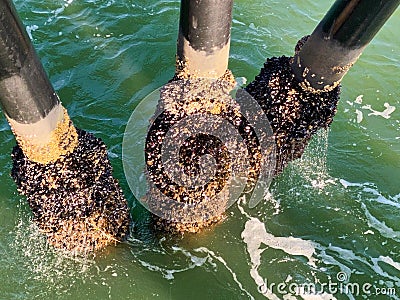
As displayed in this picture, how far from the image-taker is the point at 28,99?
14.2ft

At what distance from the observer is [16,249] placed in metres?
5.80

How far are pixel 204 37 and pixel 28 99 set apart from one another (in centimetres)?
184

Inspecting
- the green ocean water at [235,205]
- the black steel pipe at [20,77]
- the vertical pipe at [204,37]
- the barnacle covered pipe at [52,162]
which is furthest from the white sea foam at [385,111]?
the black steel pipe at [20,77]

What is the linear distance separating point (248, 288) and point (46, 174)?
9.20 feet

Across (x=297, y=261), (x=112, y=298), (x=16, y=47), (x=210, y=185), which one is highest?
(x=16, y=47)

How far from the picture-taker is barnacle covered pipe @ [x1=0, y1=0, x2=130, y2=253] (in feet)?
13.5

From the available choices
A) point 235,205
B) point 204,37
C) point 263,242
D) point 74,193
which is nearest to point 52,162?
point 74,193

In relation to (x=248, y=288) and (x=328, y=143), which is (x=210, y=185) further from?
(x=328, y=143)

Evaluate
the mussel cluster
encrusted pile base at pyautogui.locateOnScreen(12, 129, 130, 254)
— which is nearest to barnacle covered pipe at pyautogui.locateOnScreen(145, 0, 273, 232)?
the mussel cluster

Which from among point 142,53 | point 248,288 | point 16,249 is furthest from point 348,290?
point 142,53

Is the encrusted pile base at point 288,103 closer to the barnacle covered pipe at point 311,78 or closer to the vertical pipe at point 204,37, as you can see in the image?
the barnacle covered pipe at point 311,78

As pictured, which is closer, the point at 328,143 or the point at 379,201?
the point at 379,201

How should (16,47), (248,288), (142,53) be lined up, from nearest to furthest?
(16,47) < (248,288) < (142,53)

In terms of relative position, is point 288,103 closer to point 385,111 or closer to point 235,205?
point 235,205
